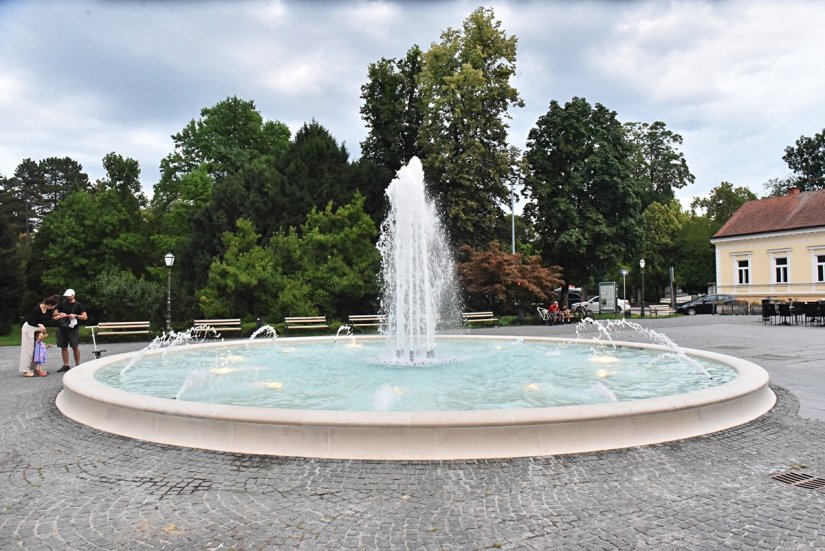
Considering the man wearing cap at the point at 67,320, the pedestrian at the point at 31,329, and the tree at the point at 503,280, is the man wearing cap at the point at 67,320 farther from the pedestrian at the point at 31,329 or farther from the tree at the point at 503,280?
the tree at the point at 503,280

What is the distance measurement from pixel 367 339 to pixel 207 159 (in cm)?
3229

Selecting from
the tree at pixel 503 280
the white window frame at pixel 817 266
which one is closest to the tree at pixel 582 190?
the tree at pixel 503 280

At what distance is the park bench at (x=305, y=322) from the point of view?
24766 mm

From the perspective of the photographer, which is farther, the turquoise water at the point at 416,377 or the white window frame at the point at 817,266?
the white window frame at the point at 817,266

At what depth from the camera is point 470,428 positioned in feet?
17.9

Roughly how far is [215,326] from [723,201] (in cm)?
6537

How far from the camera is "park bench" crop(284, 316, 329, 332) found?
24766 millimetres

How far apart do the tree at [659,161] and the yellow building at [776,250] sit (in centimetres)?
1760

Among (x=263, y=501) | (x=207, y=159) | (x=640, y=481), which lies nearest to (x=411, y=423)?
(x=263, y=501)

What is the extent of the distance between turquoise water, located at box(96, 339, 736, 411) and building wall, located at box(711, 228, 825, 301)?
35399 mm

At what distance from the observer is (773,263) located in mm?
43094

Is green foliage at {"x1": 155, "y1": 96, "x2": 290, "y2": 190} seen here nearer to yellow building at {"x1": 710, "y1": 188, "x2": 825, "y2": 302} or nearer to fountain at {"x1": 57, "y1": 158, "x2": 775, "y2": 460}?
fountain at {"x1": 57, "y1": 158, "x2": 775, "y2": 460}

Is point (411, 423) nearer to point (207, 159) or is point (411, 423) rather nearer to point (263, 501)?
point (263, 501)

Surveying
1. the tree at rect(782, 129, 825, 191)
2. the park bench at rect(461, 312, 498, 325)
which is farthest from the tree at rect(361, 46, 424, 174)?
the tree at rect(782, 129, 825, 191)
